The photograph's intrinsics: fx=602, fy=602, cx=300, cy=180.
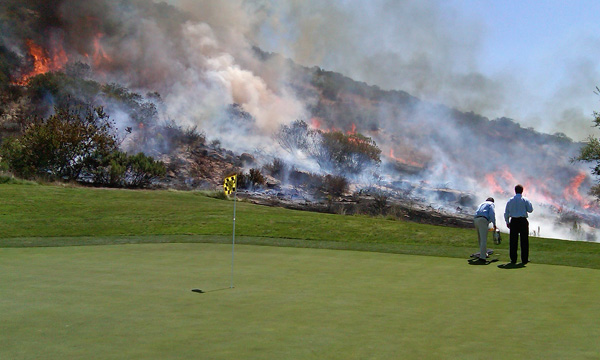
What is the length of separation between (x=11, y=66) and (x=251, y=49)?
23.6m

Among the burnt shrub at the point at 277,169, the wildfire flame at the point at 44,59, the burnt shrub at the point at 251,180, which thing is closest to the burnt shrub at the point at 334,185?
the burnt shrub at the point at 277,169

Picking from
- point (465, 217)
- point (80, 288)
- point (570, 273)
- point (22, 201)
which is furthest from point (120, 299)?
point (465, 217)

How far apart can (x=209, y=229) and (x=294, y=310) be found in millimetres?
15677

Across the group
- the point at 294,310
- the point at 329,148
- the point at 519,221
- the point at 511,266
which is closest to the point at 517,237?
the point at 519,221

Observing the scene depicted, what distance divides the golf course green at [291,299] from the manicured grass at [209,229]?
0.20 m

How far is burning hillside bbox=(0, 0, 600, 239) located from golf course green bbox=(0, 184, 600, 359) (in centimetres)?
2931

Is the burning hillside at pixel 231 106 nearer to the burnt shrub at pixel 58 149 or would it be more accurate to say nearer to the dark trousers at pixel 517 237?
the burnt shrub at pixel 58 149

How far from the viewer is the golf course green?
21.0 feet

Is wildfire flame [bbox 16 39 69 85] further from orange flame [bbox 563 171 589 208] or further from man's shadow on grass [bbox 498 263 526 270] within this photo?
orange flame [bbox 563 171 589 208]

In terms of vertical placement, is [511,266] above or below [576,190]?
below

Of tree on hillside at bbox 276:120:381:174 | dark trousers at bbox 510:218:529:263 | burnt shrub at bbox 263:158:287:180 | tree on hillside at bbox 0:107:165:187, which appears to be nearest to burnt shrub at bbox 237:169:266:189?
burnt shrub at bbox 263:158:287:180

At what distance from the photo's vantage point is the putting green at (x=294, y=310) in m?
6.30

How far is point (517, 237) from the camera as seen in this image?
15227 mm

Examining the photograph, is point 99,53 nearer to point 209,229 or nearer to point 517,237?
point 209,229
